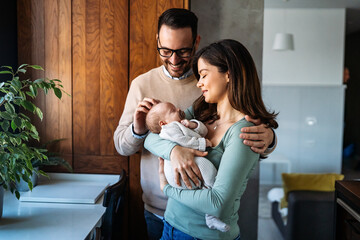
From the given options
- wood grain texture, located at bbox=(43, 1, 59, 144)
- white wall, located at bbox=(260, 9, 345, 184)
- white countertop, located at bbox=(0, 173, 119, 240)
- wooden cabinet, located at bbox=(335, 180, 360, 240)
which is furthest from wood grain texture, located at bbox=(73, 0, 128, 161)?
white wall, located at bbox=(260, 9, 345, 184)

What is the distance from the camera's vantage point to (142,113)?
1.58 metres

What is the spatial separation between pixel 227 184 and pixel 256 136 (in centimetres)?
22

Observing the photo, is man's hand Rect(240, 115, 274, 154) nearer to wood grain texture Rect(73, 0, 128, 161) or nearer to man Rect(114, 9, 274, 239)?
man Rect(114, 9, 274, 239)

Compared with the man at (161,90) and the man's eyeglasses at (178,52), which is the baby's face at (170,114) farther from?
the man's eyeglasses at (178,52)

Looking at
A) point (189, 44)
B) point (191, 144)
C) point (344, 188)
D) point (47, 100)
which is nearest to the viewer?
point (191, 144)

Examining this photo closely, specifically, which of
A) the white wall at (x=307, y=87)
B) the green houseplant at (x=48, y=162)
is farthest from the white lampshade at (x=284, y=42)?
the green houseplant at (x=48, y=162)

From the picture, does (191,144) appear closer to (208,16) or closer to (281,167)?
(208,16)

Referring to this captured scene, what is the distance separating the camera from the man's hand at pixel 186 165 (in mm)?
1246

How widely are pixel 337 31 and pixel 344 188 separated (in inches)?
203

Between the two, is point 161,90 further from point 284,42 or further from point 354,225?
point 284,42

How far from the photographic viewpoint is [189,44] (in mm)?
1709

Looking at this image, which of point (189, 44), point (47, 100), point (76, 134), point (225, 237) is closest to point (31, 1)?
point (47, 100)

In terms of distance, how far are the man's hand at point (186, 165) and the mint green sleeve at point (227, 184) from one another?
5 cm

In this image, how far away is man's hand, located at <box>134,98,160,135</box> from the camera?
1.53m
